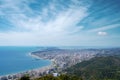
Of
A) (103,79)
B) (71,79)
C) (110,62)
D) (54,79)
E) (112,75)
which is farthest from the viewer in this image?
(110,62)

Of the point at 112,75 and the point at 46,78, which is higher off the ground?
the point at 46,78

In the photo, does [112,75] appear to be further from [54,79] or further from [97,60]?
[54,79]

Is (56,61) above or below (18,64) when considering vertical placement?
→ above

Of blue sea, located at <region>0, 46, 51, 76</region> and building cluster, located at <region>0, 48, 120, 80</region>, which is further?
blue sea, located at <region>0, 46, 51, 76</region>

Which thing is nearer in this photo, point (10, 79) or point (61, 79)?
point (61, 79)

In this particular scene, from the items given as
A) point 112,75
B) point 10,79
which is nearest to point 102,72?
point 112,75

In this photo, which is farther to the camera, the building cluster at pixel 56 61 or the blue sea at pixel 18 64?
the blue sea at pixel 18 64

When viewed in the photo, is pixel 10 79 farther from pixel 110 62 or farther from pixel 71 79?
pixel 110 62

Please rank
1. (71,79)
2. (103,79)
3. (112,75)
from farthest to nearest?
(112,75)
(103,79)
(71,79)

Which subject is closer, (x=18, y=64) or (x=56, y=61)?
(x=18, y=64)
